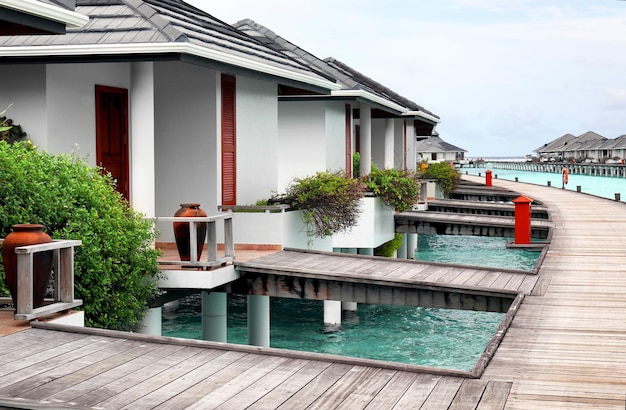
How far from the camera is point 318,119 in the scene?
20.7 m

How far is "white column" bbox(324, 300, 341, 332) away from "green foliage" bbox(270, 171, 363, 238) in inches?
176

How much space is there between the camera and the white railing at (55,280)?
28.0ft

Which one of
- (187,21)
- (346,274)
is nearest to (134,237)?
(346,274)

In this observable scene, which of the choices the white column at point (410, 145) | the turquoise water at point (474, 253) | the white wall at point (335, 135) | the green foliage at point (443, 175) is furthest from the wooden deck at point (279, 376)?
the green foliage at point (443, 175)

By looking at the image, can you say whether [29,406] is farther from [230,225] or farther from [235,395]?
[230,225]

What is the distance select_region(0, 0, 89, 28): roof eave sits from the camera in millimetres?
8492

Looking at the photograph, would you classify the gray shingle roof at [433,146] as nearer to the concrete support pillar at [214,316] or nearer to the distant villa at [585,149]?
the distant villa at [585,149]

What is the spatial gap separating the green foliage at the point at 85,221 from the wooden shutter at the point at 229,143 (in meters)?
3.94

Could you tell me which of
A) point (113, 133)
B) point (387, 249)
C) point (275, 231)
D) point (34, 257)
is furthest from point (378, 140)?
point (34, 257)

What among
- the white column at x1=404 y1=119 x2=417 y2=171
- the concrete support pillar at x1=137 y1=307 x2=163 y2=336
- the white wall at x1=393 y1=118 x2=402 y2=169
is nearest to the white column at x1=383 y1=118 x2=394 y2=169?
the white wall at x1=393 y1=118 x2=402 y2=169

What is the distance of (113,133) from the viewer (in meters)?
14.1

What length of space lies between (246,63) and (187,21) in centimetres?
159

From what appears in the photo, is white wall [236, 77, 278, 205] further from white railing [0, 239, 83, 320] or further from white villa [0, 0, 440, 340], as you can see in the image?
white railing [0, 239, 83, 320]

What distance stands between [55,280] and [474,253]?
28.0m
